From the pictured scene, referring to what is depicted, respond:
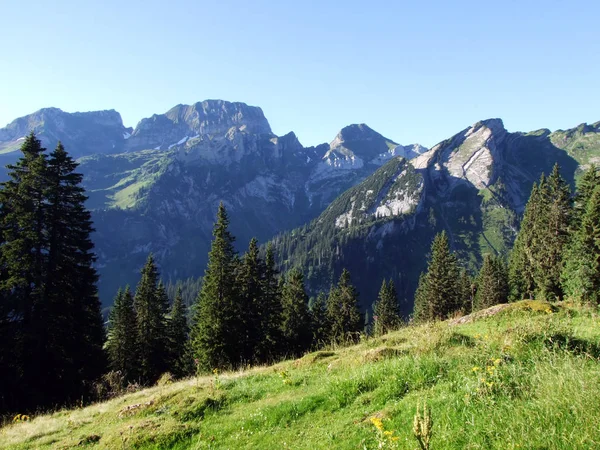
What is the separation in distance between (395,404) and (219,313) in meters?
32.4

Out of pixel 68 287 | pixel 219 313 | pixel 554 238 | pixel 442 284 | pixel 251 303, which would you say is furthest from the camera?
pixel 442 284

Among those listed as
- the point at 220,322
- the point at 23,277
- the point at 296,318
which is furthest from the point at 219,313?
the point at 296,318

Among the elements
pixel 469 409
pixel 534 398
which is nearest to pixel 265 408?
pixel 469 409

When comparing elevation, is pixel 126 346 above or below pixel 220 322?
below

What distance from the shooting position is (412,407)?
6.96 metres

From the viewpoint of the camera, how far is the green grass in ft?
17.5

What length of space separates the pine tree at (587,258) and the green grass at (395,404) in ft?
95.6

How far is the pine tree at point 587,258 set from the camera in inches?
1418

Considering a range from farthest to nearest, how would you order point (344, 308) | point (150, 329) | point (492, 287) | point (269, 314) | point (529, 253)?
1. point (492, 287)
2. point (344, 308)
3. point (529, 253)
4. point (269, 314)
5. point (150, 329)

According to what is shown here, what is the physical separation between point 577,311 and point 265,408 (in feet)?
50.7

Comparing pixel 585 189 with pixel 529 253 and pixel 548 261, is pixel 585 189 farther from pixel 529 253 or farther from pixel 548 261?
pixel 529 253

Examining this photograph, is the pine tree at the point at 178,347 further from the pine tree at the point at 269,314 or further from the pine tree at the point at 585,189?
the pine tree at the point at 585,189

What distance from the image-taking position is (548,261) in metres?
52.1

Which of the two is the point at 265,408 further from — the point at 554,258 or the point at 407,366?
the point at 554,258
